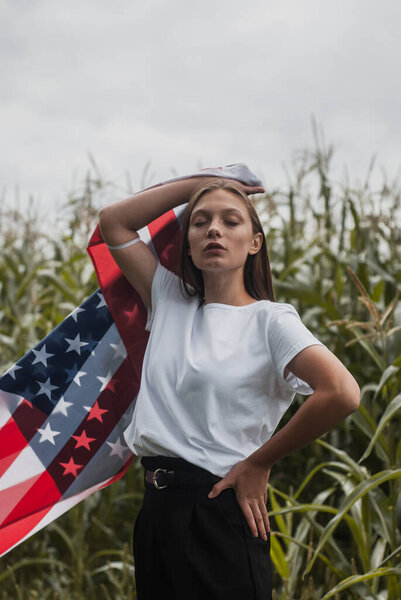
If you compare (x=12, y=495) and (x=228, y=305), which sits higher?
(x=228, y=305)

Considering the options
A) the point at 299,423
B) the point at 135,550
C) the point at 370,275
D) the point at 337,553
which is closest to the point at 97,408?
the point at 135,550

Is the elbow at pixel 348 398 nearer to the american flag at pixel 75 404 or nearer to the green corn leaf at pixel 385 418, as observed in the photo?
the green corn leaf at pixel 385 418

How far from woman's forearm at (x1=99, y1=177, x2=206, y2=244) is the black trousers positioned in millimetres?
618

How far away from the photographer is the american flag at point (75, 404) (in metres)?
2.00

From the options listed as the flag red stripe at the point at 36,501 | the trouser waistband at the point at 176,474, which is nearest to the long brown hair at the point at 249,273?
the trouser waistband at the point at 176,474

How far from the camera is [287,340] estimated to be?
1.49 metres

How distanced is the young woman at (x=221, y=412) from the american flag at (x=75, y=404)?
0.94 feet

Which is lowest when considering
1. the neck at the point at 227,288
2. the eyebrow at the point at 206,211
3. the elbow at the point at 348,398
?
the elbow at the point at 348,398

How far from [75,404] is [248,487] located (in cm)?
75

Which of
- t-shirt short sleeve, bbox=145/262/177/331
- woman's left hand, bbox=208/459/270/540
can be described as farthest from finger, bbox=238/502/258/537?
t-shirt short sleeve, bbox=145/262/177/331

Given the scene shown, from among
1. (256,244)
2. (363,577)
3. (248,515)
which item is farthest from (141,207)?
(363,577)

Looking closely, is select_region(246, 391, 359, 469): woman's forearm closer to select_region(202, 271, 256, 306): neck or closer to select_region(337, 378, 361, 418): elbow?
select_region(337, 378, 361, 418): elbow

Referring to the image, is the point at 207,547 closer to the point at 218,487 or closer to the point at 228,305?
the point at 218,487

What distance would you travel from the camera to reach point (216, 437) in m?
1.52
